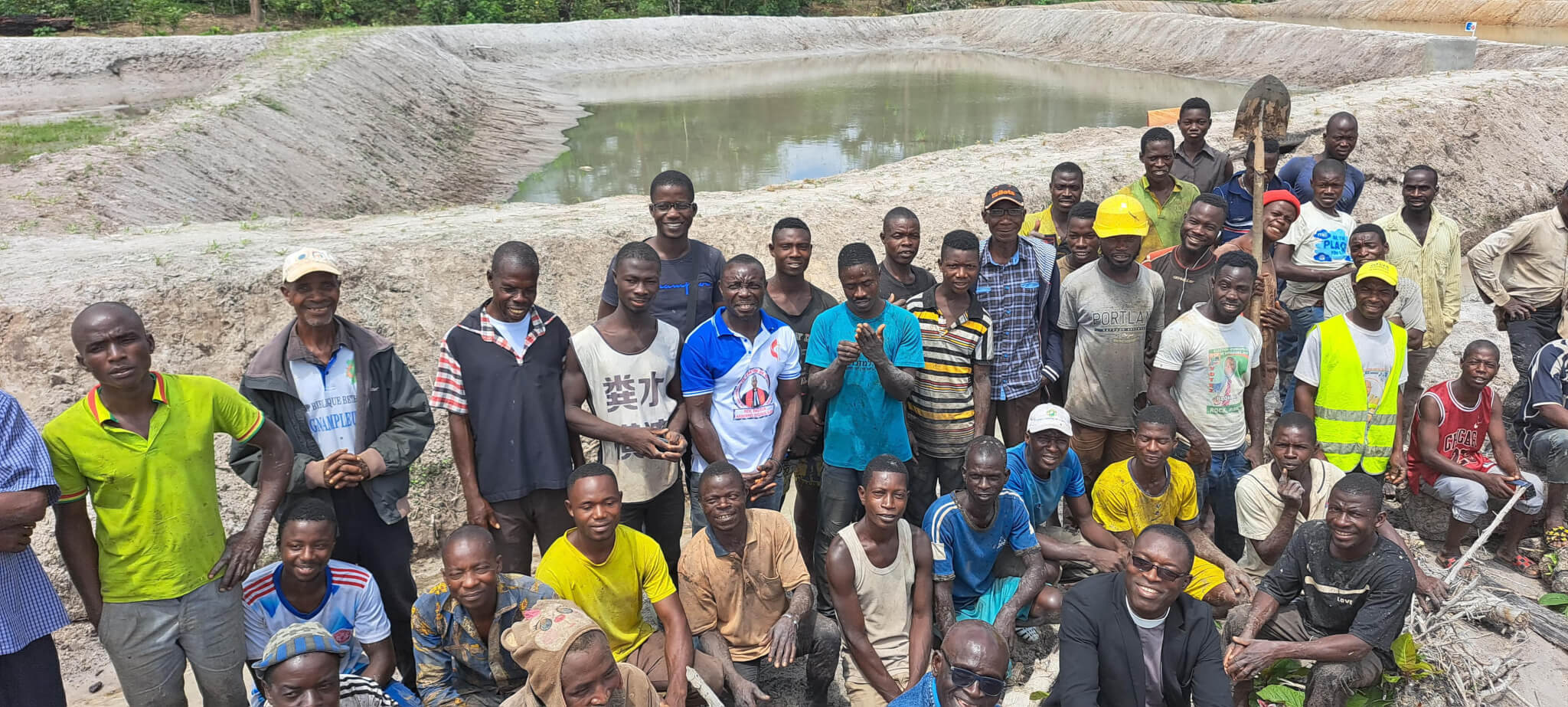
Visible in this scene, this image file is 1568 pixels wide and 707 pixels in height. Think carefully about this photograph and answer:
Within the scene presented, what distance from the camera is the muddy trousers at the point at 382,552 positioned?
13.5ft

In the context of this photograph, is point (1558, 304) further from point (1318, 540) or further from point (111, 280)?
point (111, 280)

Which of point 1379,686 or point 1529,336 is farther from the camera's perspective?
point 1529,336

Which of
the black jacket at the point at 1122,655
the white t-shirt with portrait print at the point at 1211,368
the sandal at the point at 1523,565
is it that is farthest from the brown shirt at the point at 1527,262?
the black jacket at the point at 1122,655

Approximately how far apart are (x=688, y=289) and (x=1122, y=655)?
2.75 metres

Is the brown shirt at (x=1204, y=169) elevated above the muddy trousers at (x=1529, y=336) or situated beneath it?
elevated above

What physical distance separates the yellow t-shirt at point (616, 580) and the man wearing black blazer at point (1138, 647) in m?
1.59

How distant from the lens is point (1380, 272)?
195 inches

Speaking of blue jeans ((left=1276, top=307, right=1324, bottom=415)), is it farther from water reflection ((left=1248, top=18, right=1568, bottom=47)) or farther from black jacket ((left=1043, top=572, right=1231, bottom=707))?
water reflection ((left=1248, top=18, right=1568, bottom=47))

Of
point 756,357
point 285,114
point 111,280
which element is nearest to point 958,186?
point 756,357

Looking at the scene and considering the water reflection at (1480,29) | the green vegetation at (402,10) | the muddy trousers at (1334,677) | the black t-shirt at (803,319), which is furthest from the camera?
the water reflection at (1480,29)

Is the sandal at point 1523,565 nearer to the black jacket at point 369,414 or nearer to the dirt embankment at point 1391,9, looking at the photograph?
the black jacket at point 369,414

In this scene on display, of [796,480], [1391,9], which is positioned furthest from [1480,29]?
[796,480]

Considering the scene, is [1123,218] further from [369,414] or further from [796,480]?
[369,414]

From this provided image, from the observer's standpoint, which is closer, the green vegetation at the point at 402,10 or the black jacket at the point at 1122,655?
the black jacket at the point at 1122,655
